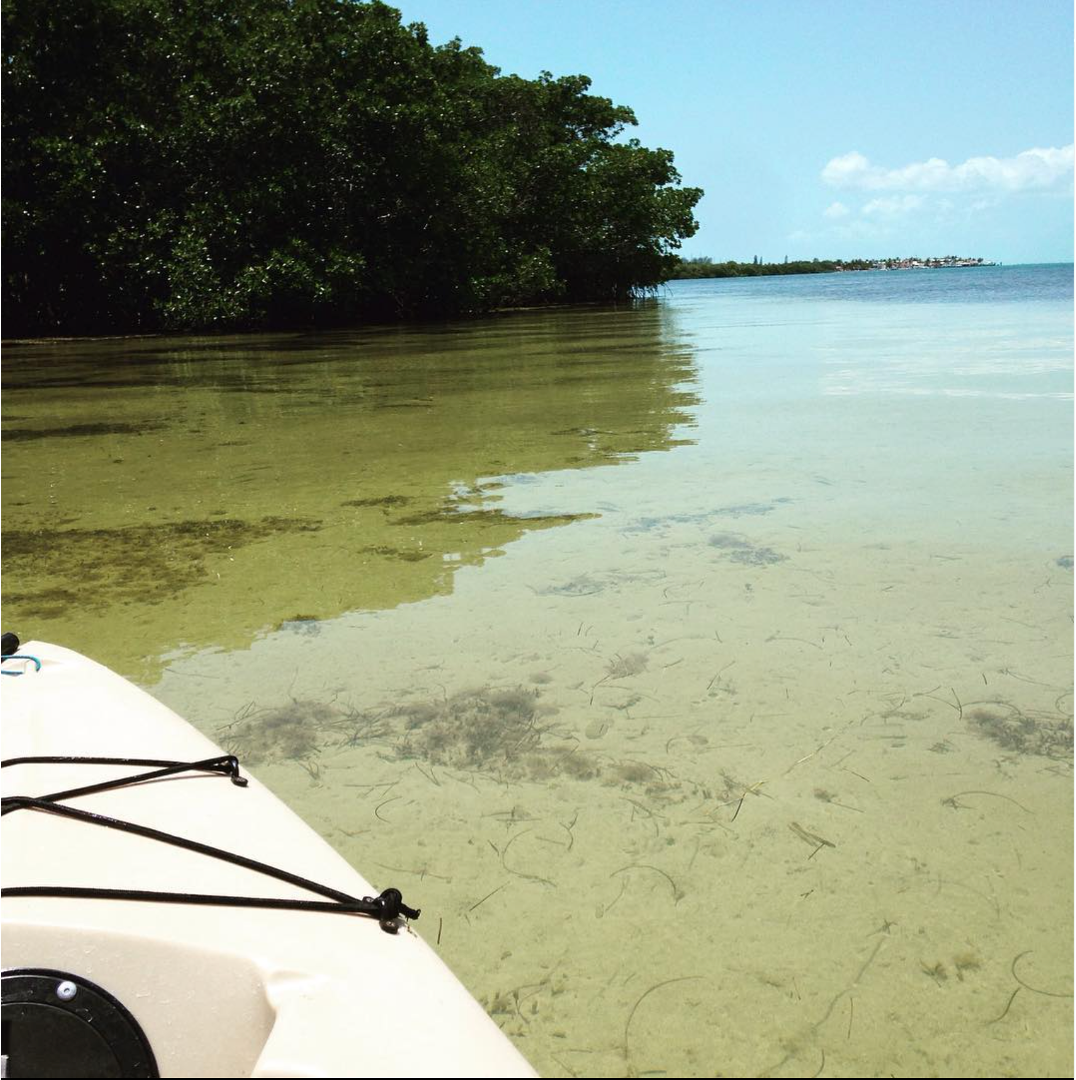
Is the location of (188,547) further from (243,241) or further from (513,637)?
(243,241)

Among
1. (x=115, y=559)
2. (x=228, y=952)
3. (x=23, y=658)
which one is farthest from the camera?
(x=115, y=559)

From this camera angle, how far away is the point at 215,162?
61.3ft

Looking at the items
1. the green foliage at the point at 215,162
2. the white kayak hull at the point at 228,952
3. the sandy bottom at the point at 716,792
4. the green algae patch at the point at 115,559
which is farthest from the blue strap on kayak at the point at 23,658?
the green foliage at the point at 215,162

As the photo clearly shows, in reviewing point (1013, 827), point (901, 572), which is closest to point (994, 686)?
point (1013, 827)

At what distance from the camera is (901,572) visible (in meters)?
3.58

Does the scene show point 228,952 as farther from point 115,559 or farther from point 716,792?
point 115,559

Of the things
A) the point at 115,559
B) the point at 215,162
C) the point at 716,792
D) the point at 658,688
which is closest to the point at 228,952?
the point at 716,792

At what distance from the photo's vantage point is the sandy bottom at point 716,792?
5.38ft

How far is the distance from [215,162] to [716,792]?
62.2 ft

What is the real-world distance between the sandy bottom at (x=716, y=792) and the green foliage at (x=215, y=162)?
1620cm

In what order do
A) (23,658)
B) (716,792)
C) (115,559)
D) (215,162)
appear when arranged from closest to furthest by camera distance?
(23,658) → (716,792) → (115,559) → (215,162)

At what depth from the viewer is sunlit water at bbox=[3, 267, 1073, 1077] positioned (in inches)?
67.0

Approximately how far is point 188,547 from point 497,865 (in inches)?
108

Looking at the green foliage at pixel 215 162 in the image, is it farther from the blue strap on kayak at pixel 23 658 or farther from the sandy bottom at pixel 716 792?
the blue strap on kayak at pixel 23 658
